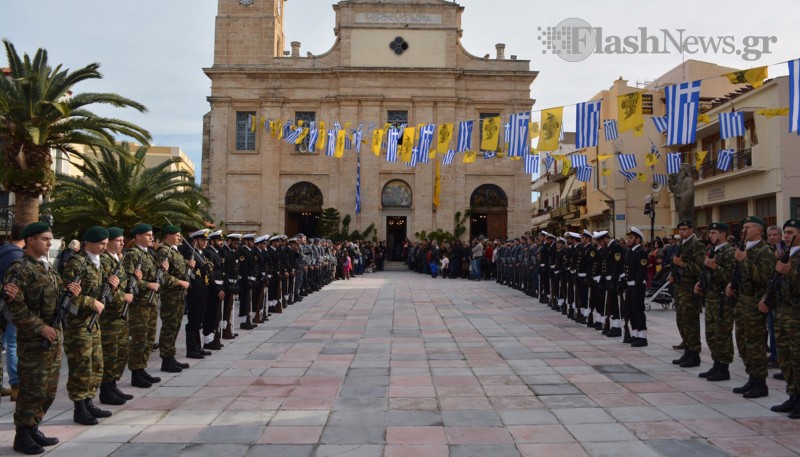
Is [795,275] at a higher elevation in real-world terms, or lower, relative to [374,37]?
lower

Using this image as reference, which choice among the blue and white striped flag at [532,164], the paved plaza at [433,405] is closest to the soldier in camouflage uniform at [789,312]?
the paved plaza at [433,405]

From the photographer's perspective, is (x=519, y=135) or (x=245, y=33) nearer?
(x=519, y=135)

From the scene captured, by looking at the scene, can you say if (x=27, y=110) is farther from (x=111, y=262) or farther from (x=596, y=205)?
(x=596, y=205)

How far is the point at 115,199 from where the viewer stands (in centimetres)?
1830

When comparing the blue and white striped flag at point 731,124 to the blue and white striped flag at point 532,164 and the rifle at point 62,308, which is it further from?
the rifle at point 62,308

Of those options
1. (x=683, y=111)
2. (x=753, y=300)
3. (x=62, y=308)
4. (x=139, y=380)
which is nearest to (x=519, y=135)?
(x=683, y=111)

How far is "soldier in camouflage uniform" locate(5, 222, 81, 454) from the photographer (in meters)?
5.11

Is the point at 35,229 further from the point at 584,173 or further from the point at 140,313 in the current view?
the point at 584,173

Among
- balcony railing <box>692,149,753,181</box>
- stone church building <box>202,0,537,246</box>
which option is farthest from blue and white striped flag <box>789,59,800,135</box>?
stone church building <box>202,0,537,246</box>

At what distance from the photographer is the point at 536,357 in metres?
9.34

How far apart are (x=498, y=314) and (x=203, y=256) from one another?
760 centimetres

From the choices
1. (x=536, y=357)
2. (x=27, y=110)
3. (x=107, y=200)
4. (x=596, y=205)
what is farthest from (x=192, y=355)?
(x=596, y=205)

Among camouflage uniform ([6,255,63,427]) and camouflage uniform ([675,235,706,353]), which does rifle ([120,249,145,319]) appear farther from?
camouflage uniform ([675,235,706,353])

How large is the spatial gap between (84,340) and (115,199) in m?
13.7
